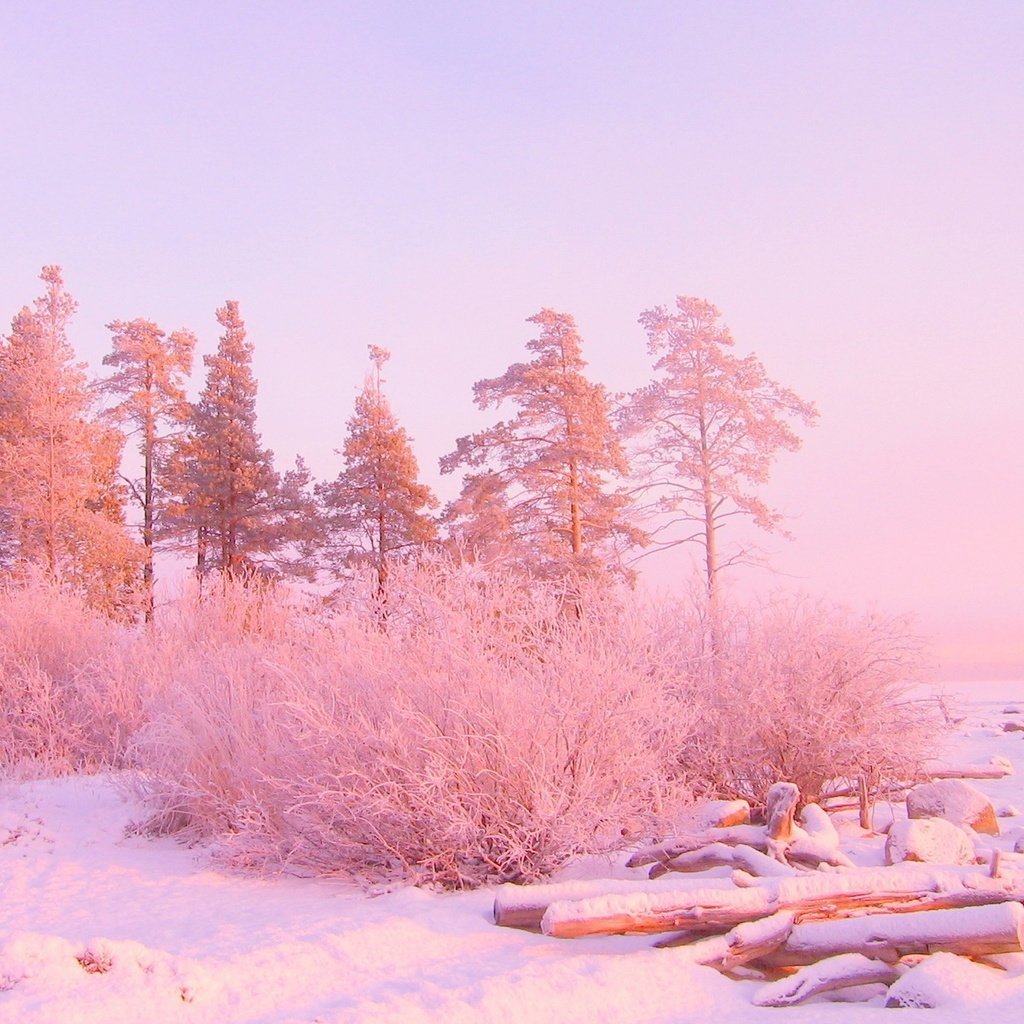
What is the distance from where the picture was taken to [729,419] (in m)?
24.5

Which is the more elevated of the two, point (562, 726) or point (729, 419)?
point (729, 419)

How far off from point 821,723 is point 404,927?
504 cm

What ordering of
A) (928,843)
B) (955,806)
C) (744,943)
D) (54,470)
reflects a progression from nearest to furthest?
(744,943) < (928,843) < (955,806) < (54,470)

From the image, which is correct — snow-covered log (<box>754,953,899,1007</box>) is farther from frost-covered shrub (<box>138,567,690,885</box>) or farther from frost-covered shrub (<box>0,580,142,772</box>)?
frost-covered shrub (<box>0,580,142,772</box>)

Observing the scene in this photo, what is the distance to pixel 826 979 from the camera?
4949 mm

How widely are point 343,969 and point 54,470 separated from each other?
21.1 meters

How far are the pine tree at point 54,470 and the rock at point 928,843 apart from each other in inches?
736

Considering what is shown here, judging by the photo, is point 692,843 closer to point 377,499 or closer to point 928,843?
point 928,843

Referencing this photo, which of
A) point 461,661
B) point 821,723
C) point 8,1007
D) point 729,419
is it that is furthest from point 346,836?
point 729,419

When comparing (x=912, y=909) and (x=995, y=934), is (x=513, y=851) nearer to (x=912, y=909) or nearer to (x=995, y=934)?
(x=912, y=909)

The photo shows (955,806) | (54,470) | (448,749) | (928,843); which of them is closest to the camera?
(448,749)

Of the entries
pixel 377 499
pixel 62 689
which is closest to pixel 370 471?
pixel 377 499

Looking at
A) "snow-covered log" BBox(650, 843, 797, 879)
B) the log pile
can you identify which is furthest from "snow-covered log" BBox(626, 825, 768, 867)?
the log pile

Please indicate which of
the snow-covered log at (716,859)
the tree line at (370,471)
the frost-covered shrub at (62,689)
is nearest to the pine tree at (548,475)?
the tree line at (370,471)
